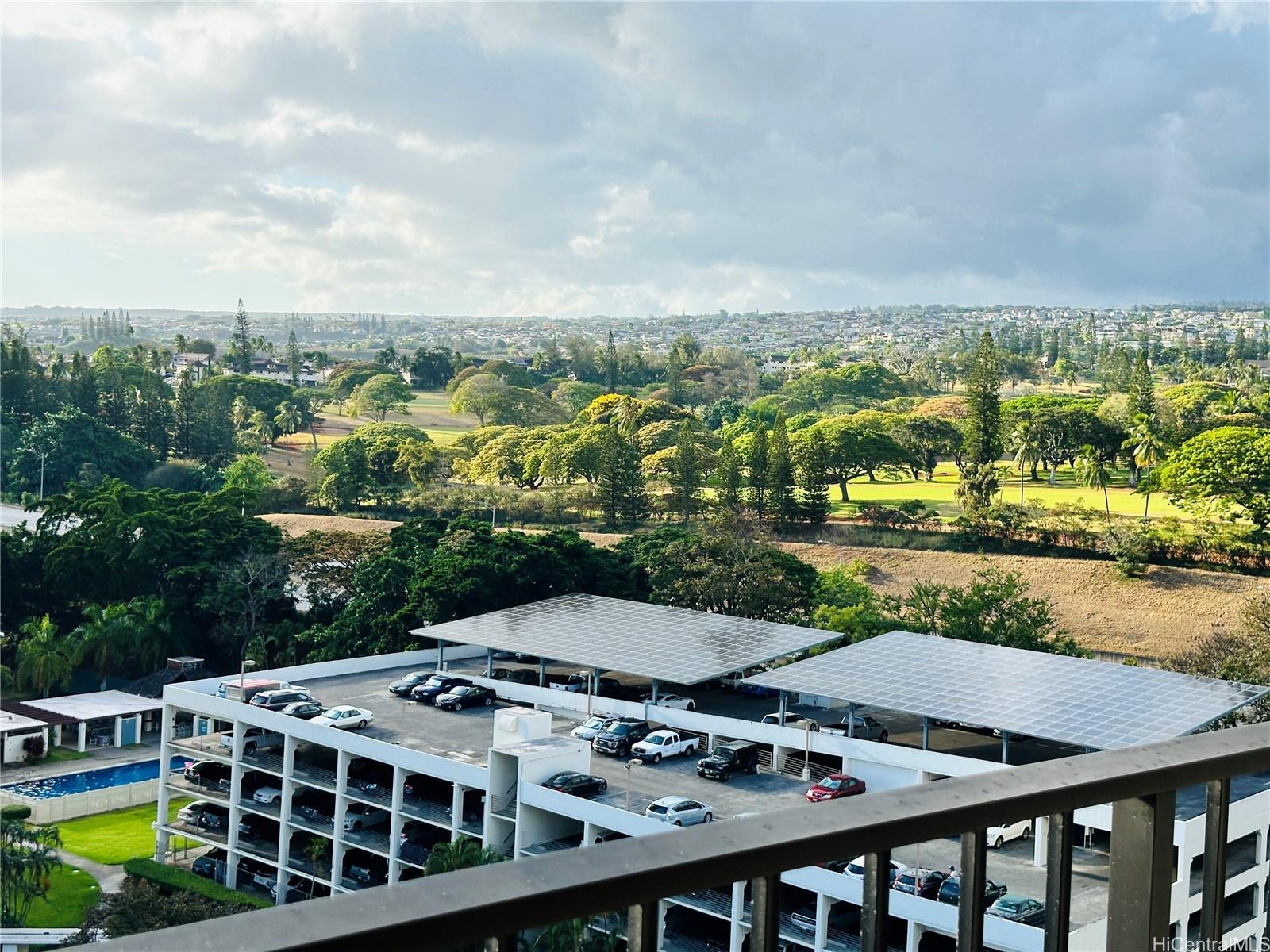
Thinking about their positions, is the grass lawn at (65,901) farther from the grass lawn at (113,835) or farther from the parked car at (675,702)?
the parked car at (675,702)

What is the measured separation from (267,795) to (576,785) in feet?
13.2

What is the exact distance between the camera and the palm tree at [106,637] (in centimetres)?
2134

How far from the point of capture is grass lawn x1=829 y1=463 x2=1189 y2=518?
85.9ft

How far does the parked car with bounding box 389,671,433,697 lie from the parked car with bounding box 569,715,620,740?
7.75 feet

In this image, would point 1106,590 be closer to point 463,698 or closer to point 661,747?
point 661,747

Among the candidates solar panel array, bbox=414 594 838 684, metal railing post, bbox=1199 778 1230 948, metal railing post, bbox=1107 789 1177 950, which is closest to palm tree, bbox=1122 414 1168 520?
solar panel array, bbox=414 594 838 684

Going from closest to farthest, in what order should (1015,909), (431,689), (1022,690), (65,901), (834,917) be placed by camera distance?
(1015,909), (834,917), (65,901), (1022,690), (431,689)

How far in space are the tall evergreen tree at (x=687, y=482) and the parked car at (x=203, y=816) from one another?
1440 centimetres

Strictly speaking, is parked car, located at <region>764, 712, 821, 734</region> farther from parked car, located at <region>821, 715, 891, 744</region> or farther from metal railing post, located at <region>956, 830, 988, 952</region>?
metal railing post, located at <region>956, 830, 988, 952</region>

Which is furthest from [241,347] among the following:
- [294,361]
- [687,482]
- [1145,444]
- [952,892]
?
[952,892]

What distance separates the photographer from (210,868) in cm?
1461

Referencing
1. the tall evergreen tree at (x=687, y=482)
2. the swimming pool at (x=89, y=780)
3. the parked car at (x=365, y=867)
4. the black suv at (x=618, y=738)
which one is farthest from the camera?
the tall evergreen tree at (x=687, y=482)

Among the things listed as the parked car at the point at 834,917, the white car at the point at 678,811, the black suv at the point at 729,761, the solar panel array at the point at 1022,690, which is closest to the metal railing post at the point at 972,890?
the parked car at the point at 834,917

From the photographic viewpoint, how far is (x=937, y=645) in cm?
1641
